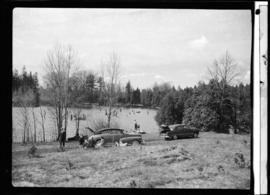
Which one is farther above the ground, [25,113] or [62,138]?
[25,113]

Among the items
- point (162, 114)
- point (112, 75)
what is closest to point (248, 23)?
point (162, 114)

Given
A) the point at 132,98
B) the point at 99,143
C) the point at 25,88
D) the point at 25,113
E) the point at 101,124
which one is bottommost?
the point at 99,143

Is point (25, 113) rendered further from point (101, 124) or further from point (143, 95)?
point (143, 95)

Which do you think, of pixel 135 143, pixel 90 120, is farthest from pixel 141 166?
pixel 90 120

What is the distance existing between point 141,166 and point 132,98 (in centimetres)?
94

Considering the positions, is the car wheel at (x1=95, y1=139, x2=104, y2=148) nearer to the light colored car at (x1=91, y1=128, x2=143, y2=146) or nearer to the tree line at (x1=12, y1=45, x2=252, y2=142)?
the light colored car at (x1=91, y1=128, x2=143, y2=146)

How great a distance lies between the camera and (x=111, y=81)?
426 centimetres

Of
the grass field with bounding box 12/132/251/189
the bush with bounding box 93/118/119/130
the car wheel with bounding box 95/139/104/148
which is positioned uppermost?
the bush with bounding box 93/118/119/130

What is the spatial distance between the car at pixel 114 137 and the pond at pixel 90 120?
0.29ft

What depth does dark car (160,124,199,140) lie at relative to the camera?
4258 mm

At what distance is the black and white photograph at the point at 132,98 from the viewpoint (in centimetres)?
412

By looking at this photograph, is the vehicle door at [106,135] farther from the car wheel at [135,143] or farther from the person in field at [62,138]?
the person in field at [62,138]

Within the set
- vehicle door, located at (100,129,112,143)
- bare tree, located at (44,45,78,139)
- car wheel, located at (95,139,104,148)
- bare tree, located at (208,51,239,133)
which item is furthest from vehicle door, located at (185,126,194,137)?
bare tree, located at (44,45,78,139)

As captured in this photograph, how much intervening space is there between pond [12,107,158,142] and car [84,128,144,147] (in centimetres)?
9
